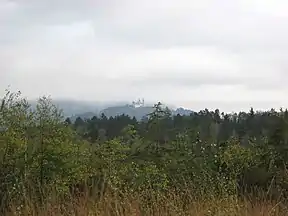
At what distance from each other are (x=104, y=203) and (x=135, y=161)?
361 centimetres

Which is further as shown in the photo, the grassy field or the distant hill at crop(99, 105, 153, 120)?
the distant hill at crop(99, 105, 153, 120)

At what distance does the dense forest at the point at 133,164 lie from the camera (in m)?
5.44

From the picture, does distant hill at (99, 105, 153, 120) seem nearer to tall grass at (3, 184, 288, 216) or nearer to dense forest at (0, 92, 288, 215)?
dense forest at (0, 92, 288, 215)

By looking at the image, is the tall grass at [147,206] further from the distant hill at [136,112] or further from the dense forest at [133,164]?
the distant hill at [136,112]

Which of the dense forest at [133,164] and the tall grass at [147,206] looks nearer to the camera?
the tall grass at [147,206]

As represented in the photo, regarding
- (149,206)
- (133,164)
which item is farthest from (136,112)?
(149,206)

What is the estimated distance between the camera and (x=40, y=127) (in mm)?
7500

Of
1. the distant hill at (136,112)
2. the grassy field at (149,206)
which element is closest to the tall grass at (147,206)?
the grassy field at (149,206)

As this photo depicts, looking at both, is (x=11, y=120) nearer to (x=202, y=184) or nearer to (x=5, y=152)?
(x=5, y=152)

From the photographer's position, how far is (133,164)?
27.2ft

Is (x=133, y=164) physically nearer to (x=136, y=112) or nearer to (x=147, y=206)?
(x=147, y=206)

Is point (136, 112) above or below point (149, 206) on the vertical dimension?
above

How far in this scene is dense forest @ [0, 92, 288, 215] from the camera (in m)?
5.44

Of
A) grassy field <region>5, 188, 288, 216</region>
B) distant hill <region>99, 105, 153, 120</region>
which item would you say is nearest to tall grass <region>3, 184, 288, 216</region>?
grassy field <region>5, 188, 288, 216</region>
